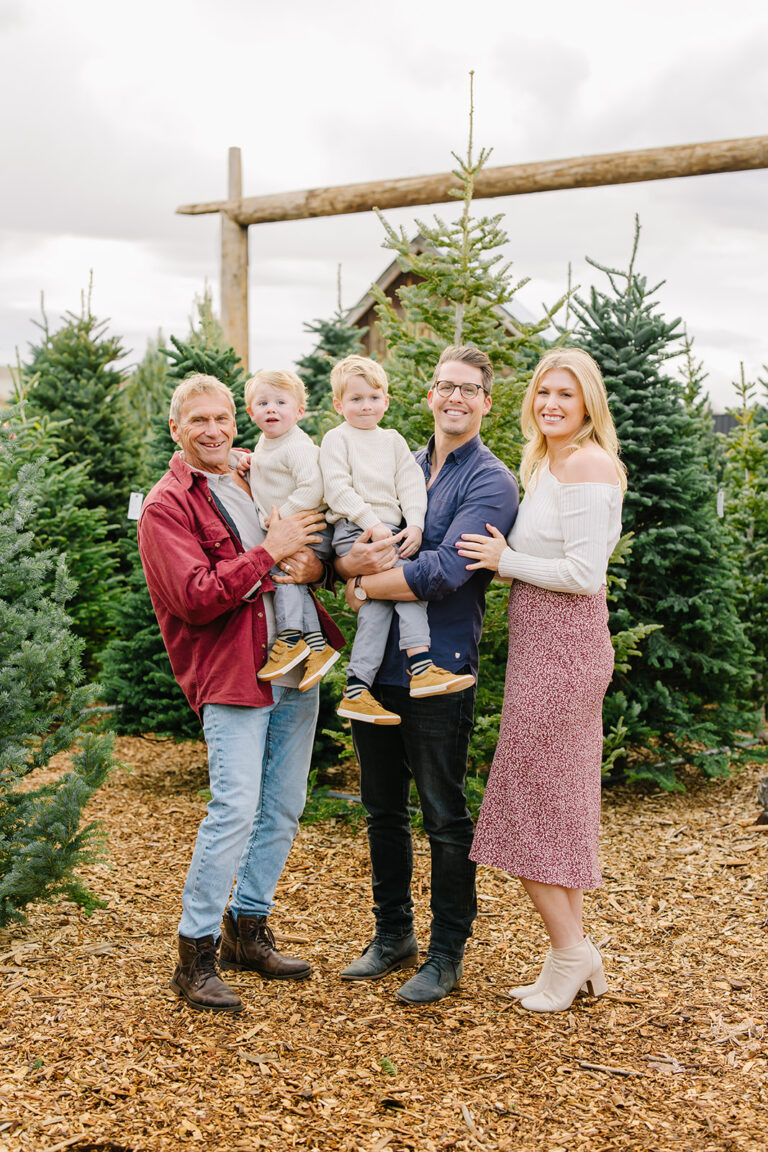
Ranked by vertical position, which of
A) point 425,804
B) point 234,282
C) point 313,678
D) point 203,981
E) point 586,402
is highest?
point 234,282

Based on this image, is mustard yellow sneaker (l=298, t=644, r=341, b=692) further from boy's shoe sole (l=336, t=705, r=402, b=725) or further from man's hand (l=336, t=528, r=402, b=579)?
man's hand (l=336, t=528, r=402, b=579)

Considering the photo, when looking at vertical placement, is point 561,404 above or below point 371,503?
above

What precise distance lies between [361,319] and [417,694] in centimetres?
1466

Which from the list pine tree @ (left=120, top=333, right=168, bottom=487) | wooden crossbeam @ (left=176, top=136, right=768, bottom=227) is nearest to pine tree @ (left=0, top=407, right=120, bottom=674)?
pine tree @ (left=120, top=333, right=168, bottom=487)

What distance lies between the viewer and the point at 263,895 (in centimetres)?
378

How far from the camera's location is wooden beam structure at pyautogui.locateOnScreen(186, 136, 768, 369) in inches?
305

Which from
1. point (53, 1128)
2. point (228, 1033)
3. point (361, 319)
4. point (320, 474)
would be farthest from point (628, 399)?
point (361, 319)

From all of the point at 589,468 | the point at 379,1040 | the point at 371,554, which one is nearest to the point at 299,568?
the point at 371,554

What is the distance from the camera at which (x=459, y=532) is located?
339 centimetres

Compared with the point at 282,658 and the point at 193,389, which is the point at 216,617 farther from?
the point at 193,389

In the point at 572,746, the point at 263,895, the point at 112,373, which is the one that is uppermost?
the point at 112,373

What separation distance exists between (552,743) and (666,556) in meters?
3.47

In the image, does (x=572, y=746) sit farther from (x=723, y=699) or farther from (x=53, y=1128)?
(x=723, y=699)

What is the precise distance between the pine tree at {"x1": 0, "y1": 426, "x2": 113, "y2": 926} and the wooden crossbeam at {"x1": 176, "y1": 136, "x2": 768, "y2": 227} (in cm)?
452
